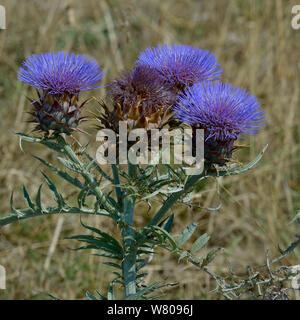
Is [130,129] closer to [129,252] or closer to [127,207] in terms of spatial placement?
[127,207]

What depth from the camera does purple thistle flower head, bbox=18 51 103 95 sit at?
1652 millimetres

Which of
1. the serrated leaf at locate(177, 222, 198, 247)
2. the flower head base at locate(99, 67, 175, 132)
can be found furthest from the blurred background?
the flower head base at locate(99, 67, 175, 132)

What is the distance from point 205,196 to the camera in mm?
3146

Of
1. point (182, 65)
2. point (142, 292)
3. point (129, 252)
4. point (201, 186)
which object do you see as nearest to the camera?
point (142, 292)

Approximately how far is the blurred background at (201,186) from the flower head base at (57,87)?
86 centimetres

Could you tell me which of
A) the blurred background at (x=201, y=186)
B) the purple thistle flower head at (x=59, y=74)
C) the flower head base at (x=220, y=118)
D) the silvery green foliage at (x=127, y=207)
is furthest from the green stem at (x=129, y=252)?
the blurred background at (x=201, y=186)

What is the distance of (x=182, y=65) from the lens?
1801 millimetres

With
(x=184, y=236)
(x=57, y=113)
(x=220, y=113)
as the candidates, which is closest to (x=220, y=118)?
(x=220, y=113)

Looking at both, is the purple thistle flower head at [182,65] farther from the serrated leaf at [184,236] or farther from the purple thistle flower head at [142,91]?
the serrated leaf at [184,236]

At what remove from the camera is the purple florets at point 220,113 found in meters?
1.56

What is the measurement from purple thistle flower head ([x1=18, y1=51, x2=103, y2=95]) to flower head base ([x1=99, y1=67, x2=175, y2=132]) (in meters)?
0.11

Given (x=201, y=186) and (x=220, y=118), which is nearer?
(x=220, y=118)

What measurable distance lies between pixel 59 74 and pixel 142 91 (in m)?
0.33
